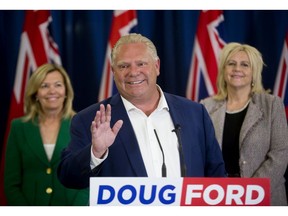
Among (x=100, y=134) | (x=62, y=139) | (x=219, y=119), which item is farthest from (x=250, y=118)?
(x=62, y=139)

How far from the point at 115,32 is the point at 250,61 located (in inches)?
28.3

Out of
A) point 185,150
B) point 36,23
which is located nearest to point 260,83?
point 185,150

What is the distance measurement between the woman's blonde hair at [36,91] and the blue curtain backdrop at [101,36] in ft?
0.24

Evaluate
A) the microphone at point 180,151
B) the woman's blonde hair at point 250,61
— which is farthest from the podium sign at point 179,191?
the woman's blonde hair at point 250,61

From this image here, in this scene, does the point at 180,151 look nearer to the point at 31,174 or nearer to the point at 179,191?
the point at 179,191

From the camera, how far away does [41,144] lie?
87.4 inches

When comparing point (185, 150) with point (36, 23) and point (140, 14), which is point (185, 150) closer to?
point (140, 14)

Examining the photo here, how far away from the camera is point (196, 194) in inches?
82.4

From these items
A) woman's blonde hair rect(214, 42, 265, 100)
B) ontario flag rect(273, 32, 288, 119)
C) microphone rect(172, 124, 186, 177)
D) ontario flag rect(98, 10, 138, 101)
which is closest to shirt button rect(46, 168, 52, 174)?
ontario flag rect(98, 10, 138, 101)

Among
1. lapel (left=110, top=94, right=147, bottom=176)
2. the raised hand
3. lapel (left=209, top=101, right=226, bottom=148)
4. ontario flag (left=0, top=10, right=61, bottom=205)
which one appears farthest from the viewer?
ontario flag (left=0, top=10, right=61, bottom=205)

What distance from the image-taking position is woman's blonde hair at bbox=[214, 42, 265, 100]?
7.24ft

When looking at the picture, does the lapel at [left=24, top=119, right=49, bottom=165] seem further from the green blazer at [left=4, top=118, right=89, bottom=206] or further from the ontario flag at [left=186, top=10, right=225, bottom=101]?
the ontario flag at [left=186, top=10, right=225, bottom=101]

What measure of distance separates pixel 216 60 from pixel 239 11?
0.29 meters

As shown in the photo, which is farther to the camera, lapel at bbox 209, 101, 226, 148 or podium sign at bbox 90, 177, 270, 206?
lapel at bbox 209, 101, 226, 148
